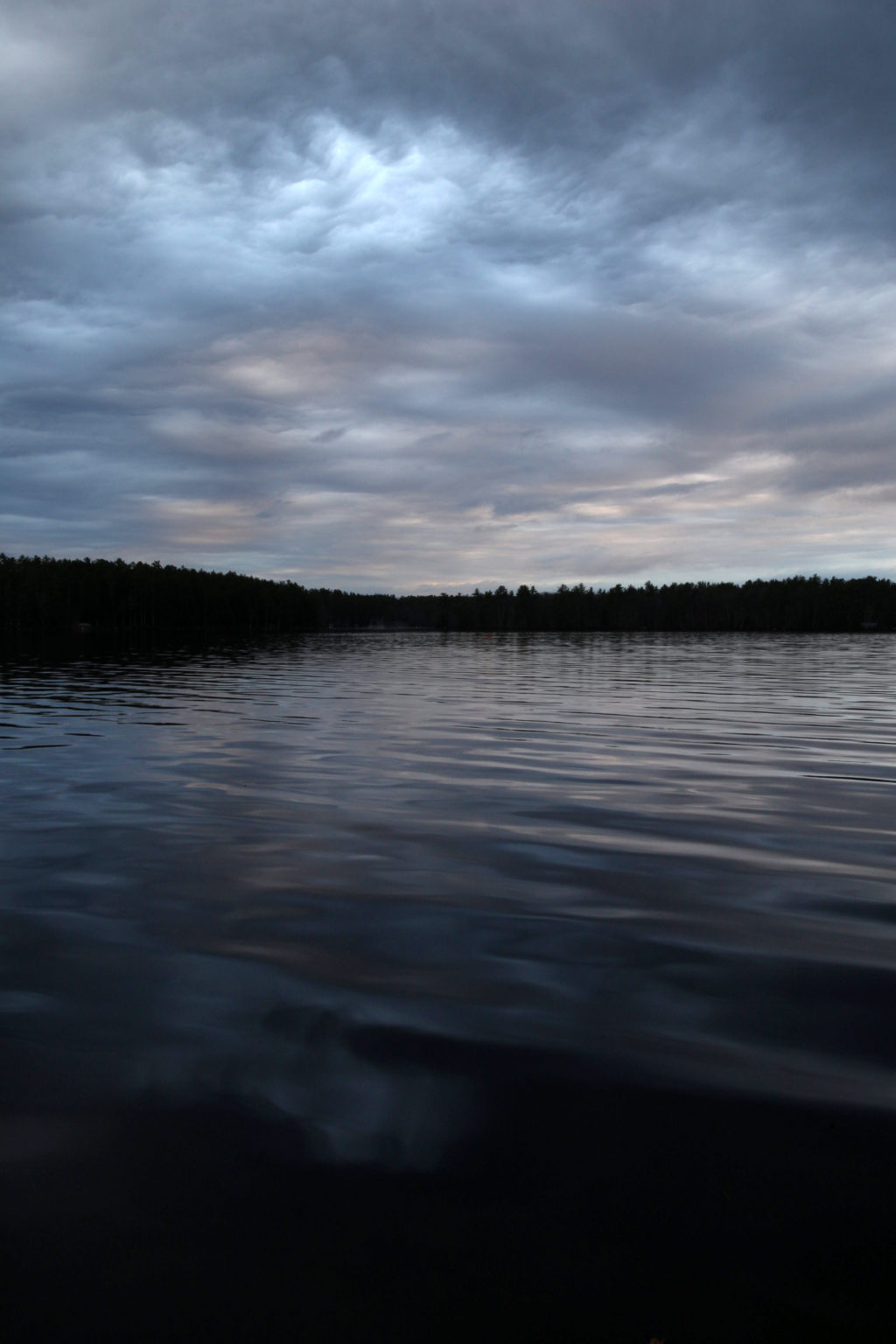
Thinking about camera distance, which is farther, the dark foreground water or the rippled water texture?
the rippled water texture

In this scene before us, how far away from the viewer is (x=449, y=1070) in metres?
3.91

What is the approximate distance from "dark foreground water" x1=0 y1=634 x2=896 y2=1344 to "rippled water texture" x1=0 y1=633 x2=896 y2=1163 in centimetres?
3

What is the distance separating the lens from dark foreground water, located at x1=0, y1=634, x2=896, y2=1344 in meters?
2.63

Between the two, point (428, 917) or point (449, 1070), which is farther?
point (428, 917)

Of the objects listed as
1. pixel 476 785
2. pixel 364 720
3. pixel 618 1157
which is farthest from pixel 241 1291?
pixel 364 720

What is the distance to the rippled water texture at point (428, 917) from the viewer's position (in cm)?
400

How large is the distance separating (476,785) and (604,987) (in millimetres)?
6684

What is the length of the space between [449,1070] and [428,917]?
2276mm

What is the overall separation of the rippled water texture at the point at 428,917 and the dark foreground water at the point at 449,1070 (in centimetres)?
3

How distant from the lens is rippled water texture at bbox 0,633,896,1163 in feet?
13.1

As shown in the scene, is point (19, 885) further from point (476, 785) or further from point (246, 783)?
point (476, 785)

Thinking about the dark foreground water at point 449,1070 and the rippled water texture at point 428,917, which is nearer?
the dark foreground water at point 449,1070

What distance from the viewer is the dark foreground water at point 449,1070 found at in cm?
263

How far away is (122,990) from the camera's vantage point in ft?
16.0
